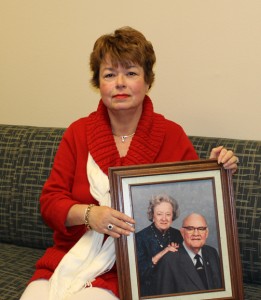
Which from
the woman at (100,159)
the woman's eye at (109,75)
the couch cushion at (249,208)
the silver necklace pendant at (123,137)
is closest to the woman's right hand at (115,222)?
the woman at (100,159)

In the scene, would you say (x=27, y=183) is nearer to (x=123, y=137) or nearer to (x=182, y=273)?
(x=123, y=137)

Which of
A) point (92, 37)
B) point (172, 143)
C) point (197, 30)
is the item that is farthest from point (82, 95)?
point (172, 143)

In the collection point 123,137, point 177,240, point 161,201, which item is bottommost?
point 177,240

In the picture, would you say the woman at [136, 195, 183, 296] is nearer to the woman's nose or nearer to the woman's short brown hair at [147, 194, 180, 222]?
the woman's short brown hair at [147, 194, 180, 222]

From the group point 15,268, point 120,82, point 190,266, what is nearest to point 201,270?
point 190,266

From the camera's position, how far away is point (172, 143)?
1.73 metres

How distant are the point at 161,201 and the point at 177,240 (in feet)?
0.41

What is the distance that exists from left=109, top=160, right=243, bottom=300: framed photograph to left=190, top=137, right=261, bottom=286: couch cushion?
1.09 feet

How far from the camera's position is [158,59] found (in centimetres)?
217

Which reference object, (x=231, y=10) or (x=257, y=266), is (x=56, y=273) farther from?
(x=231, y=10)

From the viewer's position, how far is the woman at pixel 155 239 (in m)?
1.48

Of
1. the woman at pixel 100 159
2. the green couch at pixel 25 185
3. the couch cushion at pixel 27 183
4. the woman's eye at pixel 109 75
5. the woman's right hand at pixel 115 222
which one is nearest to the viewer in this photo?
the woman's right hand at pixel 115 222

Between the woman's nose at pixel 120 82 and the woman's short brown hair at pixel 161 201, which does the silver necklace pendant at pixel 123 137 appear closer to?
the woman's nose at pixel 120 82

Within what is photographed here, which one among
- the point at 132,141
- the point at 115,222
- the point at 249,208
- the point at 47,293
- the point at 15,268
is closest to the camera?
the point at 115,222
